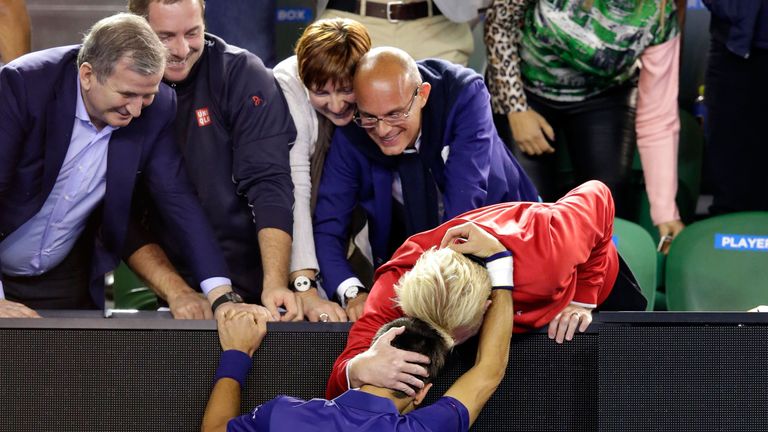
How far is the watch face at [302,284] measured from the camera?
3197 mm

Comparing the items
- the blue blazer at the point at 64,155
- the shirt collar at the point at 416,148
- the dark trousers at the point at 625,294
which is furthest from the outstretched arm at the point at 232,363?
the dark trousers at the point at 625,294

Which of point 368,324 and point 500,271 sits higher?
point 500,271

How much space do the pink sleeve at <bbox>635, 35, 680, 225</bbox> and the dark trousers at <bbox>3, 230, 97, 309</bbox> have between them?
196 centimetres

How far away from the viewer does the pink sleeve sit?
406 cm

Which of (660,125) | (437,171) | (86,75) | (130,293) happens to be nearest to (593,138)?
(660,125)

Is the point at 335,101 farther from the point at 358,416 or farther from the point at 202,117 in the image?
the point at 358,416

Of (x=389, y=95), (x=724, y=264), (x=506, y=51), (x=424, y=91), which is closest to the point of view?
(x=389, y=95)

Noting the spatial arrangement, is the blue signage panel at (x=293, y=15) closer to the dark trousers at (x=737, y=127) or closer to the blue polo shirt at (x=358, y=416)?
the dark trousers at (x=737, y=127)

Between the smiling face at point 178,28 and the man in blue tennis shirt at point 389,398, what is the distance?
0.88 m

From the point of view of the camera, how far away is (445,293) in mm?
2512

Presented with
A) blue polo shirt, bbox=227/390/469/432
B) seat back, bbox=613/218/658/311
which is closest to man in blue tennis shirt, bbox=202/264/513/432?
blue polo shirt, bbox=227/390/469/432

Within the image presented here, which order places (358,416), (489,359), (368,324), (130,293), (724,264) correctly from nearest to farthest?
(358,416), (489,359), (368,324), (724,264), (130,293)

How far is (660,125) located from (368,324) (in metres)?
1.78

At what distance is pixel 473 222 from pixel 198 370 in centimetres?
77
